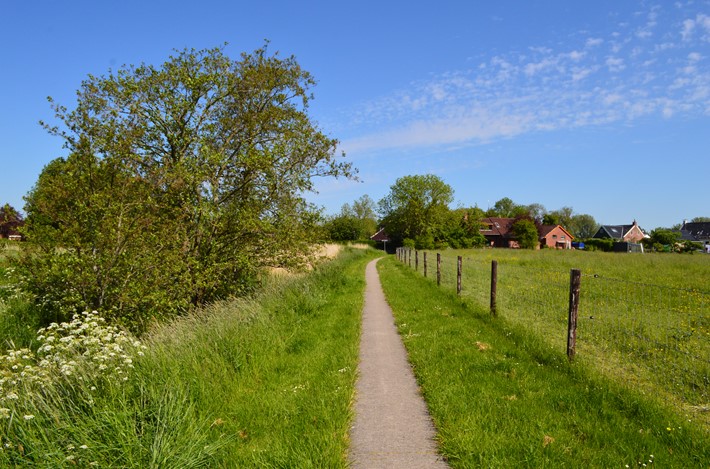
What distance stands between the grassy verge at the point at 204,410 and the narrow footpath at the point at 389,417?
0.18m

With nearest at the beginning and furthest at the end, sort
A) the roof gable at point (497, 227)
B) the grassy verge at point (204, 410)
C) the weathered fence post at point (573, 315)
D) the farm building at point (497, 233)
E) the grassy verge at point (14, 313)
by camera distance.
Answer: the grassy verge at point (204, 410)
the weathered fence post at point (573, 315)
the grassy verge at point (14, 313)
the farm building at point (497, 233)
the roof gable at point (497, 227)

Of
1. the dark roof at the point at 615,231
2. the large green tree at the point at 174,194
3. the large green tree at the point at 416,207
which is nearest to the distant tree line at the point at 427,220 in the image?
the large green tree at the point at 416,207

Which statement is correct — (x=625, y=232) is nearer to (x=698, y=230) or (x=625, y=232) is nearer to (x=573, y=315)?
(x=698, y=230)

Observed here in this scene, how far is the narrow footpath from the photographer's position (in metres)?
3.77

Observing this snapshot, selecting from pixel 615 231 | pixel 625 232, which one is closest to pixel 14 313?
pixel 625 232

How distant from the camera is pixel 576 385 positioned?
5.23m

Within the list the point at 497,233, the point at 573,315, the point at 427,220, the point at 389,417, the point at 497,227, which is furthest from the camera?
the point at 497,227

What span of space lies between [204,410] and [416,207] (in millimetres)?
67460

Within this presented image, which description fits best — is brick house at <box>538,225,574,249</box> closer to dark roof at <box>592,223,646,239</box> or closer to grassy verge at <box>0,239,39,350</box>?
dark roof at <box>592,223,646,239</box>

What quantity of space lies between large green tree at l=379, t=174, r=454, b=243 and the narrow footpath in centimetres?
6167

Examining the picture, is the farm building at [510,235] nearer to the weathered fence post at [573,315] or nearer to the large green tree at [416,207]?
the large green tree at [416,207]

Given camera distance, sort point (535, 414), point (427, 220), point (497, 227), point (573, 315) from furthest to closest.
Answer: point (497, 227), point (427, 220), point (573, 315), point (535, 414)

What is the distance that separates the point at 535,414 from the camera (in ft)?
14.5

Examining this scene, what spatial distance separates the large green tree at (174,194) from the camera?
929cm
